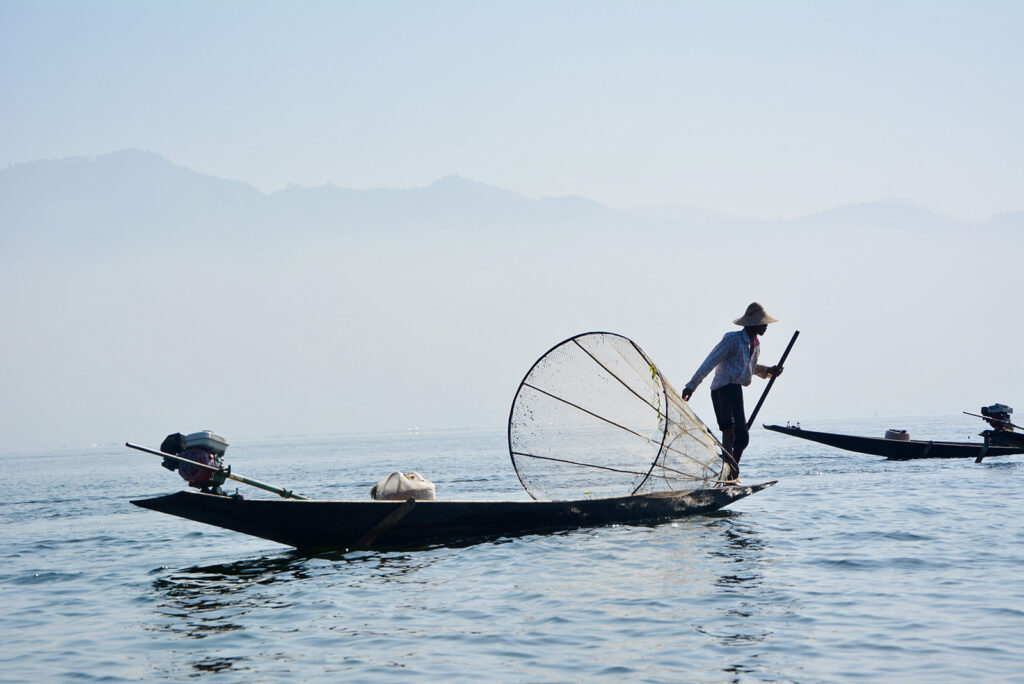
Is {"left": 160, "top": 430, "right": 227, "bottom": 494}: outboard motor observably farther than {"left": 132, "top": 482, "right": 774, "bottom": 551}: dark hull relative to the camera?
No

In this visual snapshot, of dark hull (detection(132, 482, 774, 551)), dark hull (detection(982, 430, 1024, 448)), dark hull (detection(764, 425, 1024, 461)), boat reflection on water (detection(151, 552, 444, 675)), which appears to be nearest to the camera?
boat reflection on water (detection(151, 552, 444, 675))

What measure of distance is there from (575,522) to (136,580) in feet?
15.8

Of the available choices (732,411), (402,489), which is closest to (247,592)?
(402,489)

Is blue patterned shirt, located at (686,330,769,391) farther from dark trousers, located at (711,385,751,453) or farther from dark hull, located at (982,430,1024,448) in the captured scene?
dark hull, located at (982,430,1024,448)

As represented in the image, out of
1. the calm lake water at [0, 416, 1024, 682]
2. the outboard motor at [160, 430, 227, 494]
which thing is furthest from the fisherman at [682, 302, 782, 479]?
the outboard motor at [160, 430, 227, 494]

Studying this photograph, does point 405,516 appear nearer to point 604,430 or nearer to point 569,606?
point 604,430

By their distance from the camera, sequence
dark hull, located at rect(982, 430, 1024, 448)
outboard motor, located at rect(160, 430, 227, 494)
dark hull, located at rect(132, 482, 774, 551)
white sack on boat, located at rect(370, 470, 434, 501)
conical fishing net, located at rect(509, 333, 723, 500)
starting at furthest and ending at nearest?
dark hull, located at rect(982, 430, 1024, 448)
conical fishing net, located at rect(509, 333, 723, 500)
white sack on boat, located at rect(370, 470, 434, 501)
dark hull, located at rect(132, 482, 774, 551)
outboard motor, located at rect(160, 430, 227, 494)

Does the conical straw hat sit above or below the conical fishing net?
above

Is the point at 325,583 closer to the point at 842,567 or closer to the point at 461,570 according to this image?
the point at 461,570

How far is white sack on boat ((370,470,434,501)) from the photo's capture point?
35.1ft

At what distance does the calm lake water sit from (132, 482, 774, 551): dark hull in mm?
222

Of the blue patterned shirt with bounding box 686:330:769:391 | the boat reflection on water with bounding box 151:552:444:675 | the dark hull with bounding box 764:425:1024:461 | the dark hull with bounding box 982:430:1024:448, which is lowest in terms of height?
the boat reflection on water with bounding box 151:552:444:675

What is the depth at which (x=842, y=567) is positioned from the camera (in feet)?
29.8

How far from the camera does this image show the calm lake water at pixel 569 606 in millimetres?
6285
